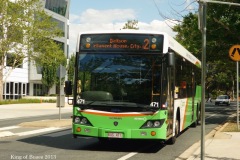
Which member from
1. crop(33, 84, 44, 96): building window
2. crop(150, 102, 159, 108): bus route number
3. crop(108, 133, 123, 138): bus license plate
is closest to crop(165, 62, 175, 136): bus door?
crop(150, 102, 159, 108): bus route number

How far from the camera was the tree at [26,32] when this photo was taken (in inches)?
1946

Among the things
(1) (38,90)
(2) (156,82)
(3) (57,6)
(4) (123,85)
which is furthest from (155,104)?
(3) (57,6)

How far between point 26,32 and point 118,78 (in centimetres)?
4055

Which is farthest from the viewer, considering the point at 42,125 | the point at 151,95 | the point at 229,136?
the point at 42,125

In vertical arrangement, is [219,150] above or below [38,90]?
below

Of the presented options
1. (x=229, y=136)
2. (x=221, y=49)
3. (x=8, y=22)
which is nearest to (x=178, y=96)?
(x=229, y=136)

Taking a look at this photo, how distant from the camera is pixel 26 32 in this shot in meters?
50.0

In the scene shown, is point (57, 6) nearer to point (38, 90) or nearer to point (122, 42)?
point (38, 90)

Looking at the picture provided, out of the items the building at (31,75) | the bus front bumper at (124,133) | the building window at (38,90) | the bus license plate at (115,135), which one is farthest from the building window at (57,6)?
the bus license plate at (115,135)

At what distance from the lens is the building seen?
64.2 meters

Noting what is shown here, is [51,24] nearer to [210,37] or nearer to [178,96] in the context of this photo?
[210,37]

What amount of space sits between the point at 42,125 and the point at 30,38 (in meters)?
32.5

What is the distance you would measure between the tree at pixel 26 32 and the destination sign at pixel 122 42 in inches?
1534

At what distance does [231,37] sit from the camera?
2455 cm
